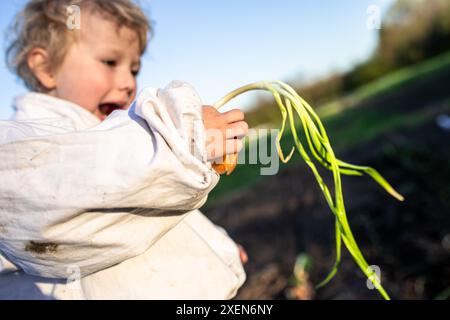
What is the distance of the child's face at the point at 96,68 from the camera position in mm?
1508

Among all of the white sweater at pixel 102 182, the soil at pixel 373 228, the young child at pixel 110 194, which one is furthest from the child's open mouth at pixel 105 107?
the soil at pixel 373 228

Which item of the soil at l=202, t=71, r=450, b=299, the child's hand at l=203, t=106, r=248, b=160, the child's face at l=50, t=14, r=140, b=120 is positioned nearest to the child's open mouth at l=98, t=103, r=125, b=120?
the child's face at l=50, t=14, r=140, b=120

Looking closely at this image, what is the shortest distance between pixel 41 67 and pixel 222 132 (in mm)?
1045

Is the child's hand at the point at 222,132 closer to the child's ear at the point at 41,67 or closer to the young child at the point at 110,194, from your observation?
the young child at the point at 110,194

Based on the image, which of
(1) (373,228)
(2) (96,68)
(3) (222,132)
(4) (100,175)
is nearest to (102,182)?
(4) (100,175)

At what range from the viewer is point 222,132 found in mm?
934

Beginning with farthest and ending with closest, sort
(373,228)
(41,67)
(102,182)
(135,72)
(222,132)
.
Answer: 1. (373,228)
2. (135,72)
3. (41,67)
4. (222,132)
5. (102,182)

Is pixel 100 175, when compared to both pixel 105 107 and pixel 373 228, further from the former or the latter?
pixel 373 228

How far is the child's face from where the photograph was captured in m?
1.51

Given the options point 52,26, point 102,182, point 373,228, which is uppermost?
point 52,26

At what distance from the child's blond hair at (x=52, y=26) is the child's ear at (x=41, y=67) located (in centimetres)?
2

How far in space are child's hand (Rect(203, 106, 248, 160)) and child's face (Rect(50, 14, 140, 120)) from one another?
2.34 feet

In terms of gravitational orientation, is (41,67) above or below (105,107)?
above

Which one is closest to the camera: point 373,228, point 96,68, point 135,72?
point 96,68
